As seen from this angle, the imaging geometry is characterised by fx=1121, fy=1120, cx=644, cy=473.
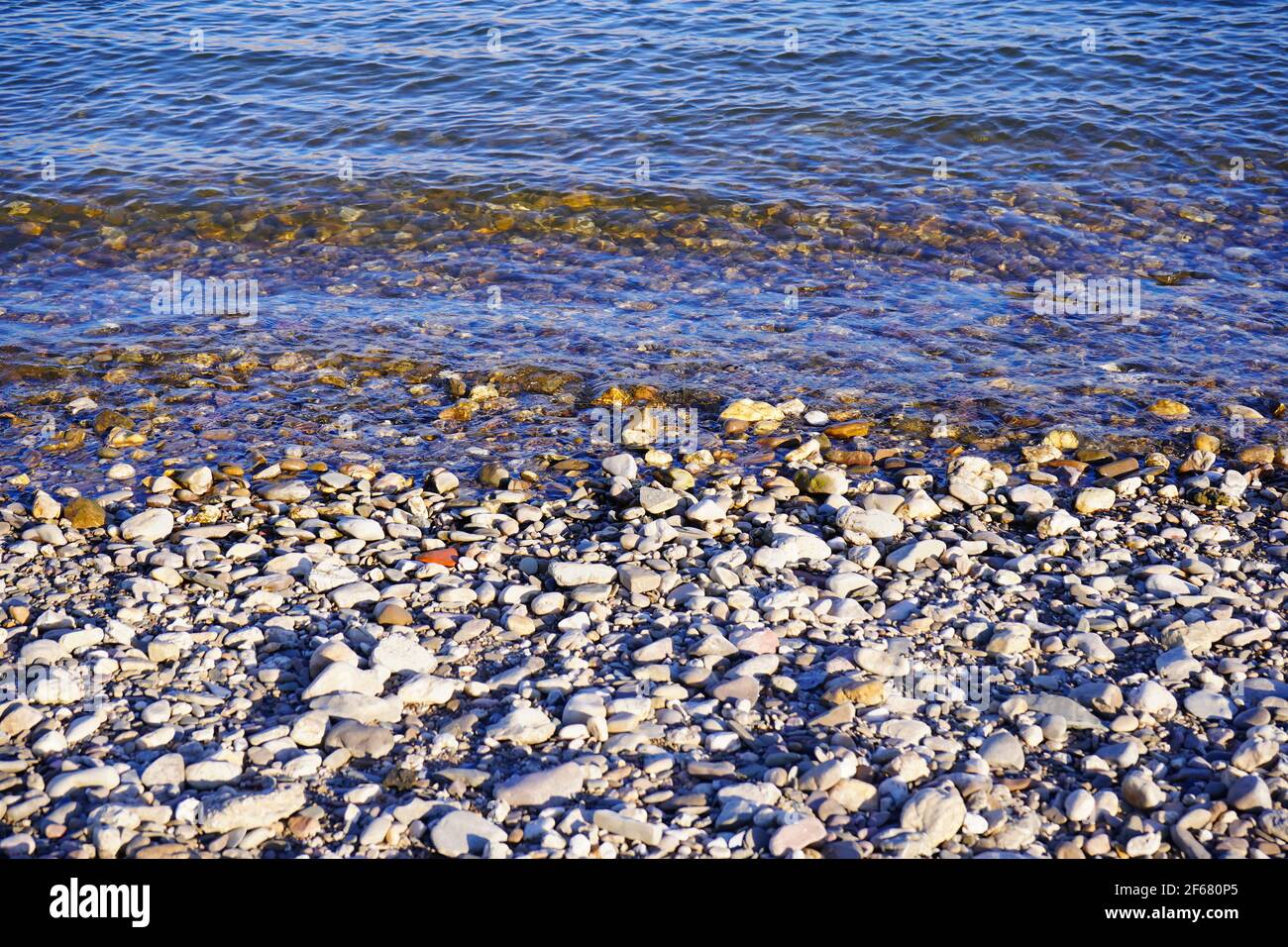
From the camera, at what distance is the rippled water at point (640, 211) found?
8914 millimetres

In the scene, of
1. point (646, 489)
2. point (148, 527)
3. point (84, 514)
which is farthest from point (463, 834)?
point (84, 514)

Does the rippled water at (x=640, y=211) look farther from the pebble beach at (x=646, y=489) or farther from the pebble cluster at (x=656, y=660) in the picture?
the pebble cluster at (x=656, y=660)

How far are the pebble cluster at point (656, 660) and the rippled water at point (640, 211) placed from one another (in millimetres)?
1344

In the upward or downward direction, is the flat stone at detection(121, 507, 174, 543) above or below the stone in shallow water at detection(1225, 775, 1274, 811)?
above

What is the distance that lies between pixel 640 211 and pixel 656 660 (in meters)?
8.28

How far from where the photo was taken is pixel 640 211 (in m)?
12.6

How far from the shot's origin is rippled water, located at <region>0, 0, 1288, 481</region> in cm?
891

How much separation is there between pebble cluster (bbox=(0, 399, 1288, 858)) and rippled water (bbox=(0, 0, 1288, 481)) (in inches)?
52.9

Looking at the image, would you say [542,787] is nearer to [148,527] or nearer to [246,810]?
[246,810]

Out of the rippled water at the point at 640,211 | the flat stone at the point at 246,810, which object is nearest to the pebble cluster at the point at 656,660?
the flat stone at the point at 246,810

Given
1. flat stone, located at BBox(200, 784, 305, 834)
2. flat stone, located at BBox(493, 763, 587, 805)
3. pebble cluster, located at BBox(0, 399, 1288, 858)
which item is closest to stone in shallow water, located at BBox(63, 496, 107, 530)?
pebble cluster, located at BBox(0, 399, 1288, 858)

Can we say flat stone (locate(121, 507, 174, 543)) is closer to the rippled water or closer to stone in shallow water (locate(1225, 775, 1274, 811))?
the rippled water

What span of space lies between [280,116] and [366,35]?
4.68 m
